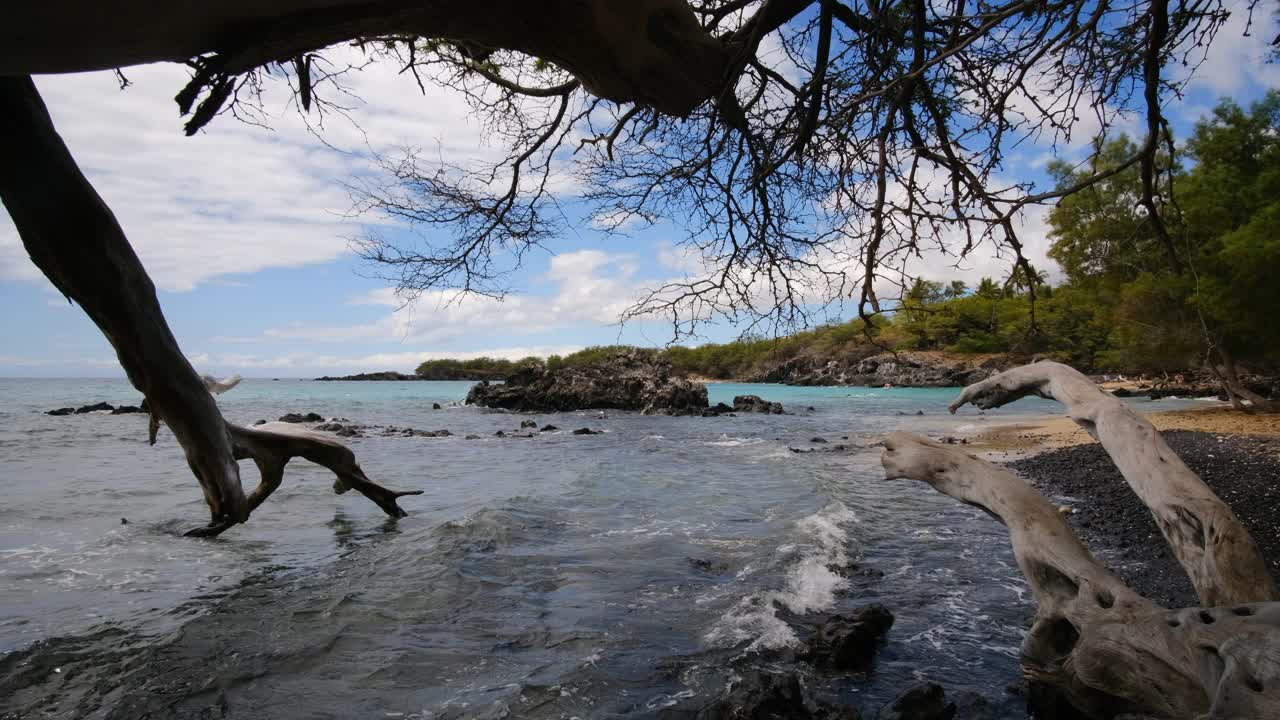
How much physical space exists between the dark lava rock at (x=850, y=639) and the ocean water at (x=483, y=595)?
0.38ft

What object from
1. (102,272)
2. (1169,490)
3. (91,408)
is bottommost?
(1169,490)

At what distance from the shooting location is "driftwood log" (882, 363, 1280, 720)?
2629 millimetres

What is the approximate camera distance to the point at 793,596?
19.1 ft

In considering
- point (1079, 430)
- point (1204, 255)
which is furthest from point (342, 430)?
point (1204, 255)

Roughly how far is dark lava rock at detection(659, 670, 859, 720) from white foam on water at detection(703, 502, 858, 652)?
1.03 m

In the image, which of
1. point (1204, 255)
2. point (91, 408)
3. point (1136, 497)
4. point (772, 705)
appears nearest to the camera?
point (772, 705)

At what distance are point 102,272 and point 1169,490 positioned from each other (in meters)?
6.67

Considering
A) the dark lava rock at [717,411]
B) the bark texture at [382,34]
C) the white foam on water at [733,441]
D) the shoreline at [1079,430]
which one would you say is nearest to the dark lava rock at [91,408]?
→ the dark lava rock at [717,411]

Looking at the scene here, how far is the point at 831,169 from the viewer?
197 inches

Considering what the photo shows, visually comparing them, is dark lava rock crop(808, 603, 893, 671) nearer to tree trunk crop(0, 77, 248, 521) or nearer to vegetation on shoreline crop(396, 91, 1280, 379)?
tree trunk crop(0, 77, 248, 521)

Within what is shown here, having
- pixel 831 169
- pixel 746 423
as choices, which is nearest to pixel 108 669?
pixel 831 169

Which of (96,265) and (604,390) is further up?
(96,265)

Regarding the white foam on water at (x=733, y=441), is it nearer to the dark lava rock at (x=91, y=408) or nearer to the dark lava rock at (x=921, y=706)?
the dark lava rock at (x=921, y=706)

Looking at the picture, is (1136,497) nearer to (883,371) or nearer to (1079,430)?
(1079,430)
